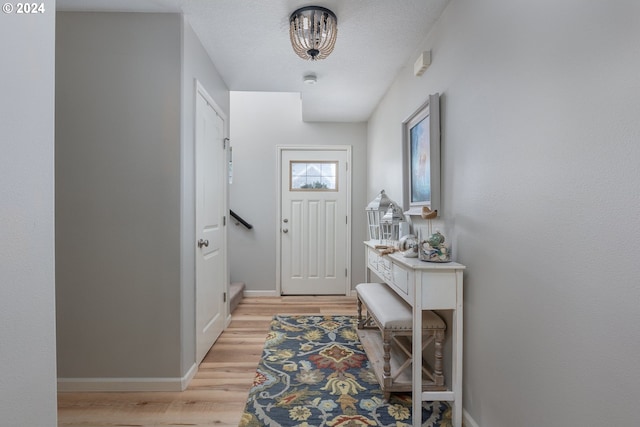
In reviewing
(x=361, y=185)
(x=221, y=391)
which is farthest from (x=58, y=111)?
(x=361, y=185)

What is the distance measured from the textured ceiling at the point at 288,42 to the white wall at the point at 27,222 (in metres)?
1.26

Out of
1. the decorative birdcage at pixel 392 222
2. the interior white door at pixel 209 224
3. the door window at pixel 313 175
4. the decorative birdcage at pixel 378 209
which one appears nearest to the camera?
the interior white door at pixel 209 224

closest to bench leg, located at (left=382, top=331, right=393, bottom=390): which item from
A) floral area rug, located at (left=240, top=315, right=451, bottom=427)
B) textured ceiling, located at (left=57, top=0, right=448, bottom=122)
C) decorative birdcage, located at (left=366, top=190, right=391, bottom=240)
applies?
floral area rug, located at (left=240, top=315, right=451, bottom=427)

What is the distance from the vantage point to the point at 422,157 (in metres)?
2.06

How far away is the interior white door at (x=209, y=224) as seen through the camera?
2291 millimetres

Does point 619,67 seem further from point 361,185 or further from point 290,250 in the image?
point 290,250

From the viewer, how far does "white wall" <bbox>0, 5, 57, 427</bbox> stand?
742mm

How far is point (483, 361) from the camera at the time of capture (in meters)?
1.44

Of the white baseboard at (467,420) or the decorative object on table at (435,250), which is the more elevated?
the decorative object on table at (435,250)

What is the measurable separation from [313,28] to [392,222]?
1385 mm

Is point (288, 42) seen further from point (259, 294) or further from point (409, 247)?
point (259, 294)

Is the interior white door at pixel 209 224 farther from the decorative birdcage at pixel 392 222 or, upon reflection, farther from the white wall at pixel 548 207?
the white wall at pixel 548 207

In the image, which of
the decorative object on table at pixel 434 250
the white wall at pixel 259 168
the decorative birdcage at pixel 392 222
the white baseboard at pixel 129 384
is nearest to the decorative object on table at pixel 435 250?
the decorative object on table at pixel 434 250

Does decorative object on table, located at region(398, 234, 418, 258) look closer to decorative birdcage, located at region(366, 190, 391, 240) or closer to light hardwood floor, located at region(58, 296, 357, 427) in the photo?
decorative birdcage, located at region(366, 190, 391, 240)
